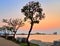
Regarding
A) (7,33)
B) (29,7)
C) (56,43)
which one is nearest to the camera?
(56,43)

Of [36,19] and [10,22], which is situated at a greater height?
[36,19]

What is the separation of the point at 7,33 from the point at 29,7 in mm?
44896

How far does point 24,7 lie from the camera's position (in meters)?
26.8

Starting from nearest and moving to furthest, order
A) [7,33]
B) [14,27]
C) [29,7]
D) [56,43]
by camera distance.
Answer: [56,43], [29,7], [14,27], [7,33]

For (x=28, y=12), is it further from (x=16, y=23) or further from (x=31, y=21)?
(x=16, y=23)

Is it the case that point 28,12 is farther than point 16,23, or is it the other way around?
point 16,23

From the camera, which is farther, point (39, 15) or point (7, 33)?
point (7, 33)

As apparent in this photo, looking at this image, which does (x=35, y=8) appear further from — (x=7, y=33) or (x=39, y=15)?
(x=7, y=33)

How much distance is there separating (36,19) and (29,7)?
1.72 m

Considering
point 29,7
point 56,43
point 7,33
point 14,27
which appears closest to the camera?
point 56,43

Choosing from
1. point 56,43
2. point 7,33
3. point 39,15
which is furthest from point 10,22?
point 56,43

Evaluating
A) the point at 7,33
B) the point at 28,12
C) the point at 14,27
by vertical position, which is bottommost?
the point at 7,33

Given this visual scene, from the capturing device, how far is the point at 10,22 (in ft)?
187

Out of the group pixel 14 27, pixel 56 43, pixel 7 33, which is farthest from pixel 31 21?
pixel 7 33
